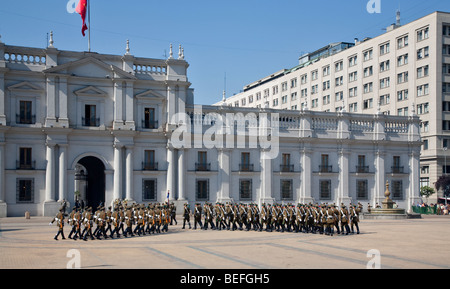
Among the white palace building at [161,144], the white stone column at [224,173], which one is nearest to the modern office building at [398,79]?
the white palace building at [161,144]

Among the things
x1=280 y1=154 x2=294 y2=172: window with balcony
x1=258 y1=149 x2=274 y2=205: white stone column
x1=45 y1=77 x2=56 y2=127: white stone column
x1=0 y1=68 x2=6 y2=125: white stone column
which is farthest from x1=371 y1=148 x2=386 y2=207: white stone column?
x1=0 y1=68 x2=6 y2=125: white stone column

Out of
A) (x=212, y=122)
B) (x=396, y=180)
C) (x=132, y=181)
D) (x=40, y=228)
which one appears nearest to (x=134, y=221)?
(x=40, y=228)

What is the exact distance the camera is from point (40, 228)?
97.1 ft

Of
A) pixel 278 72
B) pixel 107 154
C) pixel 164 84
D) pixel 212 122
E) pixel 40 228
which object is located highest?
pixel 278 72

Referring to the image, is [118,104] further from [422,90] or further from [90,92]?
[422,90]

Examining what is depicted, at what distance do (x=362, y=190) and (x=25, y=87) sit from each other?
29.5 metres

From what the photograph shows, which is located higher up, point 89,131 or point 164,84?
point 164,84

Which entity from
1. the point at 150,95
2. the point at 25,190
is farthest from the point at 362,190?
the point at 25,190

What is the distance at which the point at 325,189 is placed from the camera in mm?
45500

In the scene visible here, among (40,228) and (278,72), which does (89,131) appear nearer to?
(40,228)

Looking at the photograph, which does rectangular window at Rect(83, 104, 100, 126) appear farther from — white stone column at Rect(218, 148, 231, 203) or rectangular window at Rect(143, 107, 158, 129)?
white stone column at Rect(218, 148, 231, 203)

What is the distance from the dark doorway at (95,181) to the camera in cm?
4191

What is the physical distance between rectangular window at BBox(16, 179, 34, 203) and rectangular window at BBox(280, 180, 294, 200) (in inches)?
785

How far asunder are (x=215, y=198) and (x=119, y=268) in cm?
2742
